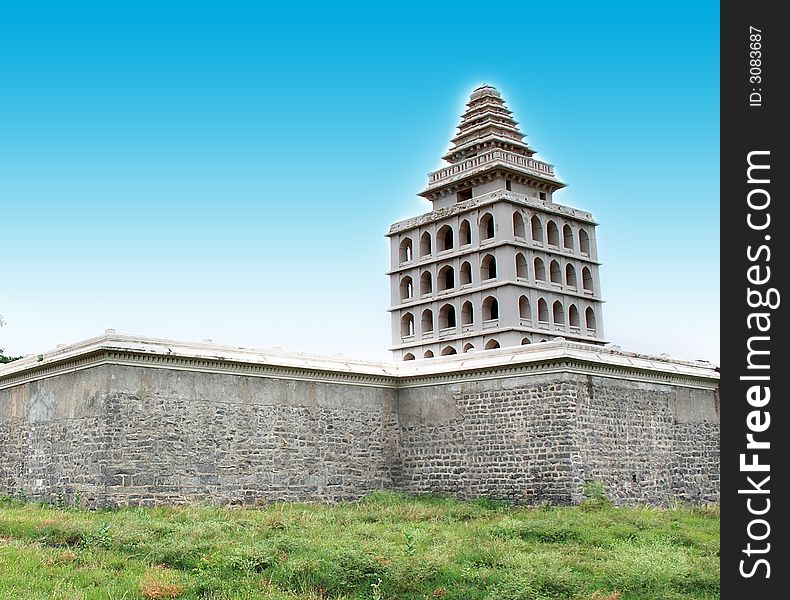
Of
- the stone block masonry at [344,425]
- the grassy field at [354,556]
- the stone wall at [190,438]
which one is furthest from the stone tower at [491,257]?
the grassy field at [354,556]

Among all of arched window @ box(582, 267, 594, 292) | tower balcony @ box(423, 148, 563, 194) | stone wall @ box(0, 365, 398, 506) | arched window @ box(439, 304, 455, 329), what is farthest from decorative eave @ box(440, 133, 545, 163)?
stone wall @ box(0, 365, 398, 506)

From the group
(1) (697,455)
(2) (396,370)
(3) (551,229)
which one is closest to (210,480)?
(2) (396,370)

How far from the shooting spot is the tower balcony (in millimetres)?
35719

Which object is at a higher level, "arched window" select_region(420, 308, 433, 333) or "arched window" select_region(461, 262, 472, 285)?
"arched window" select_region(461, 262, 472, 285)

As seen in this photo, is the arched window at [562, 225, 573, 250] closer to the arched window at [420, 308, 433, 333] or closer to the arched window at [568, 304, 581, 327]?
the arched window at [568, 304, 581, 327]

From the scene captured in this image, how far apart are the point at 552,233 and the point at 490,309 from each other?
4.36 meters

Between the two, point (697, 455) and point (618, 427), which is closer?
point (618, 427)

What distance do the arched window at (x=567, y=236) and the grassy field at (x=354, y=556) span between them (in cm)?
1845

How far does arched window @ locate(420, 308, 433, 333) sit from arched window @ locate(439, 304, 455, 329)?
59 cm

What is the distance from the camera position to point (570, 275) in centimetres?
3669

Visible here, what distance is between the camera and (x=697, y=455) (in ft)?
81.8
